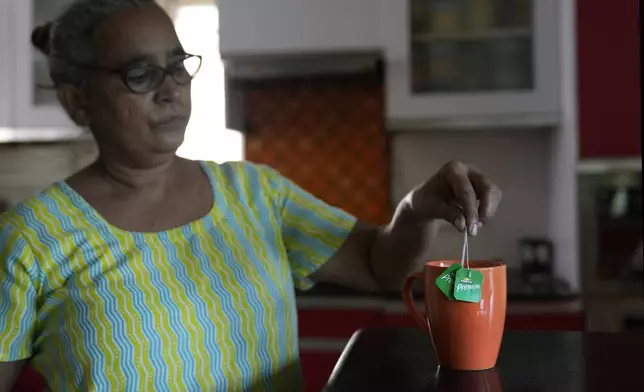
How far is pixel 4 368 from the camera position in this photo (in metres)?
0.90

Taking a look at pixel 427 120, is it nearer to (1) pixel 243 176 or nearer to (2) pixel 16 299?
(1) pixel 243 176

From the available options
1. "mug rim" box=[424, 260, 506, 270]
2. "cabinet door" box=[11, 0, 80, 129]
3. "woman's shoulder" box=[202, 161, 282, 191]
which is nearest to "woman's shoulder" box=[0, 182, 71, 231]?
"woman's shoulder" box=[202, 161, 282, 191]

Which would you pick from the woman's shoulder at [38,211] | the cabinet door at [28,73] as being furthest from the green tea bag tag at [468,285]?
the cabinet door at [28,73]

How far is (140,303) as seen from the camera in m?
0.87

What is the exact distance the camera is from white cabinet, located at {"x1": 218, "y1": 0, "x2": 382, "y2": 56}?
2.27 m

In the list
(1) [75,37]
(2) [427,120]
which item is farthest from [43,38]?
(2) [427,120]

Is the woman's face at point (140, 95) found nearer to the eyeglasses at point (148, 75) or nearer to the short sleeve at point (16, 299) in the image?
the eyeglasses at point (148, 75)

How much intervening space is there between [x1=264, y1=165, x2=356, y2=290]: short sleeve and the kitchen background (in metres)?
1.07

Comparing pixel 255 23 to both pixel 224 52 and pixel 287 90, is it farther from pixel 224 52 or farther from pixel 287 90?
pixel 287 90

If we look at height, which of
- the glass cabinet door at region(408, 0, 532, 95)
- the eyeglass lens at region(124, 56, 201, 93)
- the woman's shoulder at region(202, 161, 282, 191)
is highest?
the glass cabinet door at region(408, 0, 532, 95)

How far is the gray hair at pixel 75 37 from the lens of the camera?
0.96 metres

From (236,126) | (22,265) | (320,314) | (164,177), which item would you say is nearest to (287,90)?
(236,126)

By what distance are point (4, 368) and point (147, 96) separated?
40 centimetres

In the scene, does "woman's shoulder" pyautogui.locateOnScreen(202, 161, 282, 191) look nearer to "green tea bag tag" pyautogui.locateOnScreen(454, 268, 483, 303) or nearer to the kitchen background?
"green tea bag tag" pyautogui.locateOnScreen(454, 268, 483, 303)
